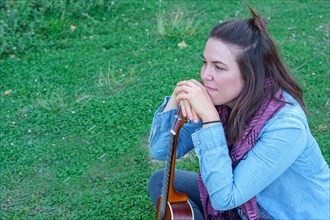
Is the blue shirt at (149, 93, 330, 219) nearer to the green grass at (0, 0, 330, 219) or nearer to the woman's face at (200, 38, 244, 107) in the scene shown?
the woman's face at (200, 38, 244, 107)

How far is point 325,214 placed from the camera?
2404 mm

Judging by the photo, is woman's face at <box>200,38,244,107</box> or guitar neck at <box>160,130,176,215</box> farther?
guitar neck at <box>160,130,176,215</box>

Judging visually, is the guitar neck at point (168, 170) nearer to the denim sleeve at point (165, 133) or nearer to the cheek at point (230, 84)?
the denim sleeve at point (165, 133)

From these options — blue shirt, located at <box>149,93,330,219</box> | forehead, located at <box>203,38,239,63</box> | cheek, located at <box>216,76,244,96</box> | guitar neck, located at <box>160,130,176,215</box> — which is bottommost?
guitar neck, located at <box>160,130,176,215</box>

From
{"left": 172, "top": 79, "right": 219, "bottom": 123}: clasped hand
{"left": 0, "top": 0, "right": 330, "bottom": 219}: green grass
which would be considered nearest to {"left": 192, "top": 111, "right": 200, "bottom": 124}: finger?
{"left": 172, "top": 79, "right": 219, "bottom": 123}: clasped hand

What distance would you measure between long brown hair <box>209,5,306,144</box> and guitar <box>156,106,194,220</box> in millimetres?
253

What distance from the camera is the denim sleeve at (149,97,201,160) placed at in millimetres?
2727

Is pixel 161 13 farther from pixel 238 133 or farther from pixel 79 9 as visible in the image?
pixel 238 133

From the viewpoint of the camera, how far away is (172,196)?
103 inches

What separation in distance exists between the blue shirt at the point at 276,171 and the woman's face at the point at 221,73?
0.15m

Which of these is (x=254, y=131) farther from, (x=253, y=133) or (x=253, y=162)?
(x=253, y=162)

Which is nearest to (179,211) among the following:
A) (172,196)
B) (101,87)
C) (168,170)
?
(172,196)

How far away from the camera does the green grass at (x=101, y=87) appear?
12.2ft

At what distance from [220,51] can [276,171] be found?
1.78 feet
